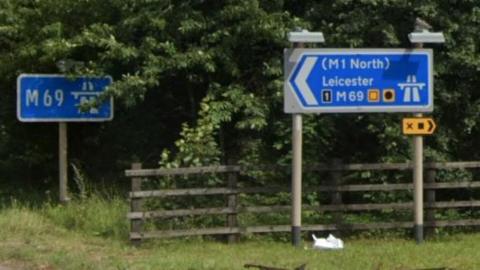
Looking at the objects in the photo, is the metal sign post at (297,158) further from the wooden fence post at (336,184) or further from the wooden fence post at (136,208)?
the wooden fence post at (136,208)

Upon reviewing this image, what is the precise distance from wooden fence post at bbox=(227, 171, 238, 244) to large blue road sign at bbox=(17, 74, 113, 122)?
325 cm

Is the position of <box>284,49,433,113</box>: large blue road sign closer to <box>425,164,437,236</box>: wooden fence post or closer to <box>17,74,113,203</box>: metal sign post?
<box>425,164,437,236</box>: wooden fence post

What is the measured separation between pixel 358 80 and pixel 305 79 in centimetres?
84

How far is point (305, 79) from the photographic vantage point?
12.1 m

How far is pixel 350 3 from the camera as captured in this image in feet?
45.7

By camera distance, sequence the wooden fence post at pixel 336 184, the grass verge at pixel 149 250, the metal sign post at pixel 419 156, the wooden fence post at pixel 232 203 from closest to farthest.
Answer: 1. the grass verge at pixel 149 250
2. the metal sign post at pixel 419 156
3. the wooden fence post at pixel 232 203
4. the wooden fence post at pixel 336 184

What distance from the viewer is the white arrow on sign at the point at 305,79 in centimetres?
1210

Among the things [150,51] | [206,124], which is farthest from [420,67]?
[150,51]

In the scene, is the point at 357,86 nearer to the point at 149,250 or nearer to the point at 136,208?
the point at 136,208

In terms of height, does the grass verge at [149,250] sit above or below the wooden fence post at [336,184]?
below

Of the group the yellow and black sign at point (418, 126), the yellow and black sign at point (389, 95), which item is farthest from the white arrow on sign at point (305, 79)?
the yellow and black sign at point (418, 126)

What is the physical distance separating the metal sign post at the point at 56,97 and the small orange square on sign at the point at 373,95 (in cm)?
482

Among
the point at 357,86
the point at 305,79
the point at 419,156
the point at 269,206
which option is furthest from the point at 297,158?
the point at 419,156

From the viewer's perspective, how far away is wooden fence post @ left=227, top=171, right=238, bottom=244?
1256 centimetres
